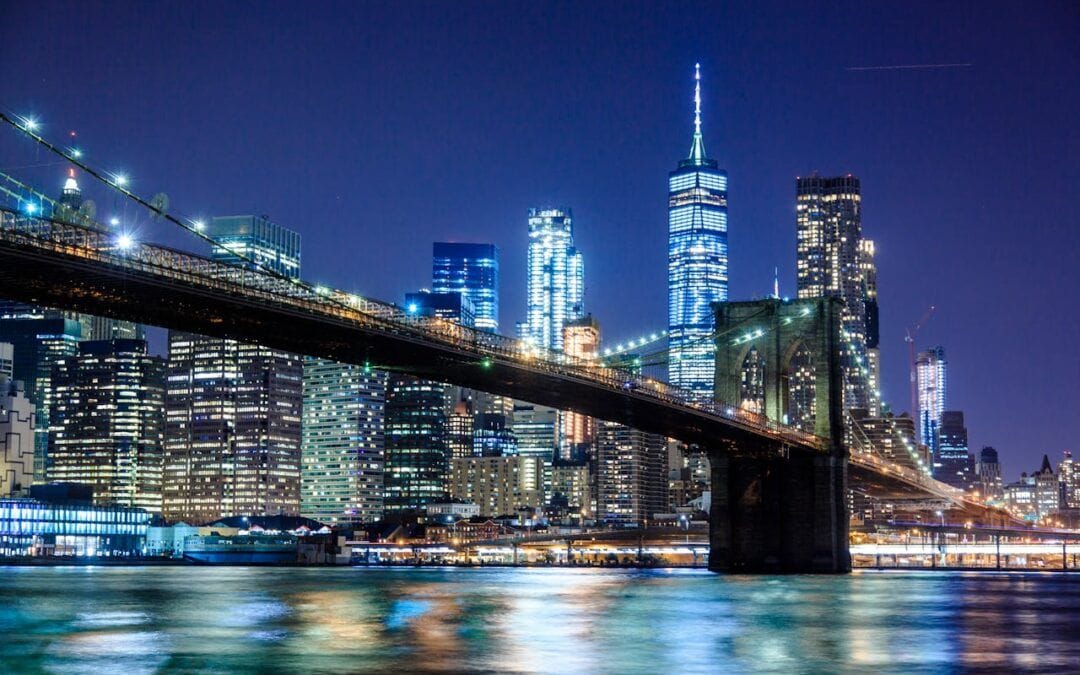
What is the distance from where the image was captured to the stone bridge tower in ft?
271

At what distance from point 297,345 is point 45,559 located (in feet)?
267

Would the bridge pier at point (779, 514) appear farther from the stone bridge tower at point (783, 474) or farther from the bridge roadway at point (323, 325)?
the bridge roadway at point (323, 325)

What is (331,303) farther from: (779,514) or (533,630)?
(779,514)

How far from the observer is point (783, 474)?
8419 centimetres

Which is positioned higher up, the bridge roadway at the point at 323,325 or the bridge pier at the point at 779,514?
the bridge roadway at the point at 323,325

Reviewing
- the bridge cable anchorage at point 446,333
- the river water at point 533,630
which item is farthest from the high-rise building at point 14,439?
the river water at point 533,630

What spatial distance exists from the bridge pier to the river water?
1881cm

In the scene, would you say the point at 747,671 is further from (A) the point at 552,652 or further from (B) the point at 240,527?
(B) the point at 240,527

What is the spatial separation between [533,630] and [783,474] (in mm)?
49277

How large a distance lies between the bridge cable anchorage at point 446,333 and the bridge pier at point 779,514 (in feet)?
7.43

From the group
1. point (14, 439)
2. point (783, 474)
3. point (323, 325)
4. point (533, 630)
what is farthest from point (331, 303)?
point (14, 439)

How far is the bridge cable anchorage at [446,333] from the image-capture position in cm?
5672

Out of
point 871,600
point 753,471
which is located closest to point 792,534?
point 753,471

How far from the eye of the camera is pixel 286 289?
211 ft
